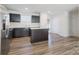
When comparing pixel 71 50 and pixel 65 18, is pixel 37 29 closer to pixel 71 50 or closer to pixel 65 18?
pixel 65 18

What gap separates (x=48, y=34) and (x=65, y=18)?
0.58 meters

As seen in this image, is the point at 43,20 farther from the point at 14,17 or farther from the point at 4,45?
the point at 4,45

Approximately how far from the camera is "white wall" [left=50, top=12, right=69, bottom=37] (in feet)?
8.21

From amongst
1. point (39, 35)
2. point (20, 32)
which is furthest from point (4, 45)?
point (39, 35)

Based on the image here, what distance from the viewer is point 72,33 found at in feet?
8.11

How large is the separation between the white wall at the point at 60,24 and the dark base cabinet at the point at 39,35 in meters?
0.20

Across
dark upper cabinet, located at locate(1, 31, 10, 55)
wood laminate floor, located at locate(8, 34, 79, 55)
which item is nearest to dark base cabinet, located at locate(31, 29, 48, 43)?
wood laminate floor, located at locate(8, 34, 79, 55)

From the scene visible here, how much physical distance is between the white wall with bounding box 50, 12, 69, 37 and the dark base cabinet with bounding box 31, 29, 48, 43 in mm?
203

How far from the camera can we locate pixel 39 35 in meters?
2.69

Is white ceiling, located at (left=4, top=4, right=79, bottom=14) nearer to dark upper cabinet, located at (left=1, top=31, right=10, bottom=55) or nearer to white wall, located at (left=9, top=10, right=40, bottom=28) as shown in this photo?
white wall, located at (left=9, top=10, right=40, bottom=28)

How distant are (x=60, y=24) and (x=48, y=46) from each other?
0.63m

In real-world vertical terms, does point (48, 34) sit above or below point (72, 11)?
below
